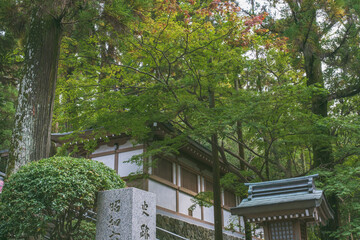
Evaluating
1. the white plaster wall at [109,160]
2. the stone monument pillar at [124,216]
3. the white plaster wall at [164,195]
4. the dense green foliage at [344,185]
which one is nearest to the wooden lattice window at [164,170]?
the white plaster wall at [164,195]

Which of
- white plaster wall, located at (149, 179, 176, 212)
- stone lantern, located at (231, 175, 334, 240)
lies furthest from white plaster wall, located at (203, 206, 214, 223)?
stone lantern, located at (231, 175, 334, 240)

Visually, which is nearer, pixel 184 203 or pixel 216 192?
pixel 216 192

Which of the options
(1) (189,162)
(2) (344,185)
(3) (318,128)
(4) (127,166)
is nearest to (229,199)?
(1) (189,162)

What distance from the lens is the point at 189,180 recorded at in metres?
17.9

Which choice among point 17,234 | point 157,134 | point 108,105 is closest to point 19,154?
point 17,234

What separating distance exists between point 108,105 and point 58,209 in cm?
667

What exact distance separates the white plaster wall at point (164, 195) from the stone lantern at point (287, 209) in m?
6.18

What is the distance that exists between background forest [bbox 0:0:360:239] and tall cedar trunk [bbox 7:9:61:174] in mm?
237

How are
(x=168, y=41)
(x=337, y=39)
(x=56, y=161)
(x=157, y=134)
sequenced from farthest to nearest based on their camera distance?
1. (x=157, y=134)
2. (x=337, y=39)
3. (x=168, y=41)
4. (x=56, y=161)

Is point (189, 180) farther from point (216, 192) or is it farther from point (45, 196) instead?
point (45, 196)

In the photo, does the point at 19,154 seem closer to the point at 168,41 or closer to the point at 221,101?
the point at 168,41

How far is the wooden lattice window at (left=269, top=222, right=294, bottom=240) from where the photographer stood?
8617 millimetres

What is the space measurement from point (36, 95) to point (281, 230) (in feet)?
22.1

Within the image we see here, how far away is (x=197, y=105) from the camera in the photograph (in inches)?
466
